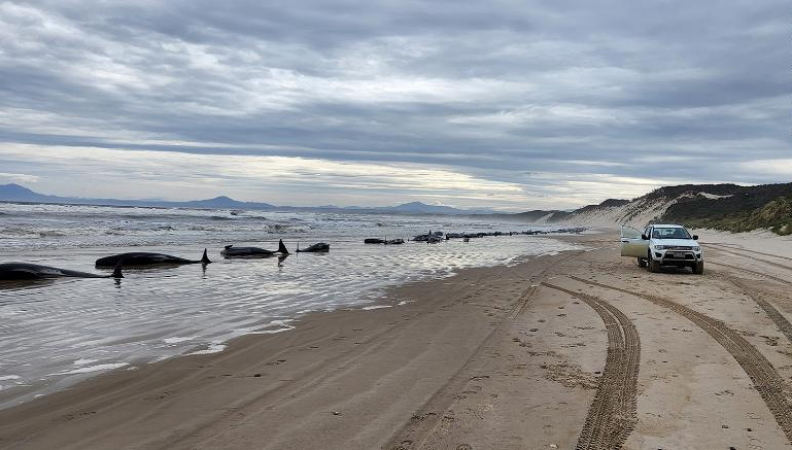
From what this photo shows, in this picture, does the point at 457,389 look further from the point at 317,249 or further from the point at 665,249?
the point at 317,249

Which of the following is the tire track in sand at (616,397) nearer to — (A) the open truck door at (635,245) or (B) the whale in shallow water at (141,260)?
(A) the open truck door at (635,245)

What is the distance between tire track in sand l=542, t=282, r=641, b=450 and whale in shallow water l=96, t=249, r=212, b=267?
13961 millimetres

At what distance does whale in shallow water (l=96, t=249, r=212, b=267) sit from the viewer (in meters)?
16.8

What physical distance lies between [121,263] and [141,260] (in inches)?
95.5

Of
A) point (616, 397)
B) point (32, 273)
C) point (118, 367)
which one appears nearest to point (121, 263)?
point (32, 273)

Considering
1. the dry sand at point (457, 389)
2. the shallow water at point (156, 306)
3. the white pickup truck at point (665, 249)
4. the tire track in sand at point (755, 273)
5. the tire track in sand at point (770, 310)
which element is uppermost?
the white pickup truck at point (665, 249)

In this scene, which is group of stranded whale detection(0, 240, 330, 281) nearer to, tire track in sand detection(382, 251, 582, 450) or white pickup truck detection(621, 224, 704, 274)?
tire track in sand detection(382, 251, 582, 450)

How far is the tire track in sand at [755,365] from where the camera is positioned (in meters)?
4.69

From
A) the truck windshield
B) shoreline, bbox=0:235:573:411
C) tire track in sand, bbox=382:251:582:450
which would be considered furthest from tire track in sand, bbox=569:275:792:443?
the truck windshield

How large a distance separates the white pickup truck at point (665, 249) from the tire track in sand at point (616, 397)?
31.9 ft

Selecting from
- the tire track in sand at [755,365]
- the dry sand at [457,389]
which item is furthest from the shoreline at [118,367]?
the tire track in sand at [755,365]

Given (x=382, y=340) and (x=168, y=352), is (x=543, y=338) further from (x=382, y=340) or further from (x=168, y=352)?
(x=168, y=352)

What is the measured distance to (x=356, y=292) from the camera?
12555mm

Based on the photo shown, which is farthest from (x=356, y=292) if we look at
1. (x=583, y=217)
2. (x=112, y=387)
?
(x=583, y=217)
